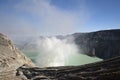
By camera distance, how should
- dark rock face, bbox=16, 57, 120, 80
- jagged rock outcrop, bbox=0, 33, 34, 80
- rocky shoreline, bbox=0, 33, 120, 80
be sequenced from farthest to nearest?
jagged rock outcrop, bbox=0, 33, 34, 80
rocky shoreline, bbox=0, 33, 120, 80
dark rock face, bbox=16, 57, 120, 80

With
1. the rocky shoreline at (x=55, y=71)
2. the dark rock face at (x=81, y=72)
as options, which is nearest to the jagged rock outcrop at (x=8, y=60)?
the rocky shoreline at (x=55, y=71)

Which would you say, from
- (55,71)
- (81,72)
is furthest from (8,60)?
(81,72)

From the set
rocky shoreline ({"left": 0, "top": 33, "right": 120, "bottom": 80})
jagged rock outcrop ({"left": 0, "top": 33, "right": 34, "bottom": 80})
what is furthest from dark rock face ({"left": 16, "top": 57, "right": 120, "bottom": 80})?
jagged rock outcrop ({"left": 0, "top": 33, "right": 34, "bottom": 80})

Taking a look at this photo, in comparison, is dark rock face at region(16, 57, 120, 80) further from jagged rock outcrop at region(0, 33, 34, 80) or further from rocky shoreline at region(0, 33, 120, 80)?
jagged rock outcrop at region(0, 33, 34, 80)

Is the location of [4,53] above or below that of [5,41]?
below

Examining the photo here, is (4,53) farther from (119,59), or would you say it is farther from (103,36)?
(103,36)

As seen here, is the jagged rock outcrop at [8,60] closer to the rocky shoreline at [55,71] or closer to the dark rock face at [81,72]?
the rocky shoreline at [55,71]

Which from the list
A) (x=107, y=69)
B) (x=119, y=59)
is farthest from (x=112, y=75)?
(x=119, y=59)
